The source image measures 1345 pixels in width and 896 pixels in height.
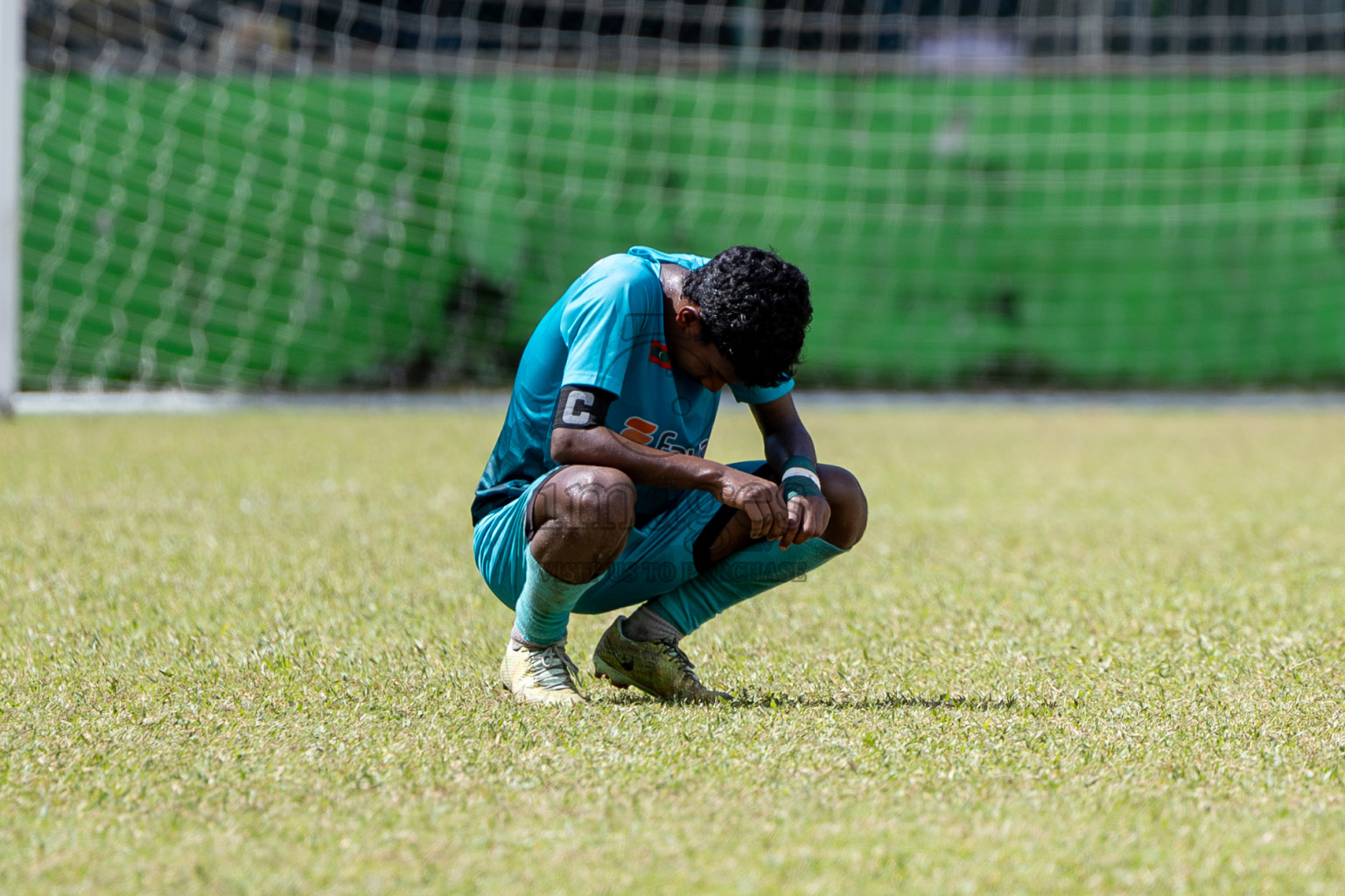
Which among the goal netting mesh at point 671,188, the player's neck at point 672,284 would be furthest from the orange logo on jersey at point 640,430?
the goal netting mesh at point 671,188

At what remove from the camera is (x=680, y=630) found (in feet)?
12.0

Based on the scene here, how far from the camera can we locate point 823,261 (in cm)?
1455

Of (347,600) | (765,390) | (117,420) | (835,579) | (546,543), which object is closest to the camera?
(546,543)

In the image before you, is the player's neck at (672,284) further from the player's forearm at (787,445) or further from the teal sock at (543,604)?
the teal sock at (543,604)

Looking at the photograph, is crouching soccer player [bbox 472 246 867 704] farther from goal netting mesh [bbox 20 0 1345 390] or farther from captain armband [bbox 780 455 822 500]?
goal netting mesh [bbox 20 0 1345 390]

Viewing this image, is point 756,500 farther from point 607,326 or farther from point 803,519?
point 607,326

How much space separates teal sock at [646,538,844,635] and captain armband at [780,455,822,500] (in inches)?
7.1

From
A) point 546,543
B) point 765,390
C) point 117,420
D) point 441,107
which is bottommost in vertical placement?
point 117,420

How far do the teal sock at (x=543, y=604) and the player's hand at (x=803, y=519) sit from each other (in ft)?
1.50

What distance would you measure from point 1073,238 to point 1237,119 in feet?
6.20

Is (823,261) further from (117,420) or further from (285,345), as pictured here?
(117,420)

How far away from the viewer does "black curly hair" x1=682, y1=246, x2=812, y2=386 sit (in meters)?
3.16

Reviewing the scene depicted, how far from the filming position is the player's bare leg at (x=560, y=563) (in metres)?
3.18

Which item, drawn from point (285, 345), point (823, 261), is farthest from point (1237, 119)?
point (285, 345)
